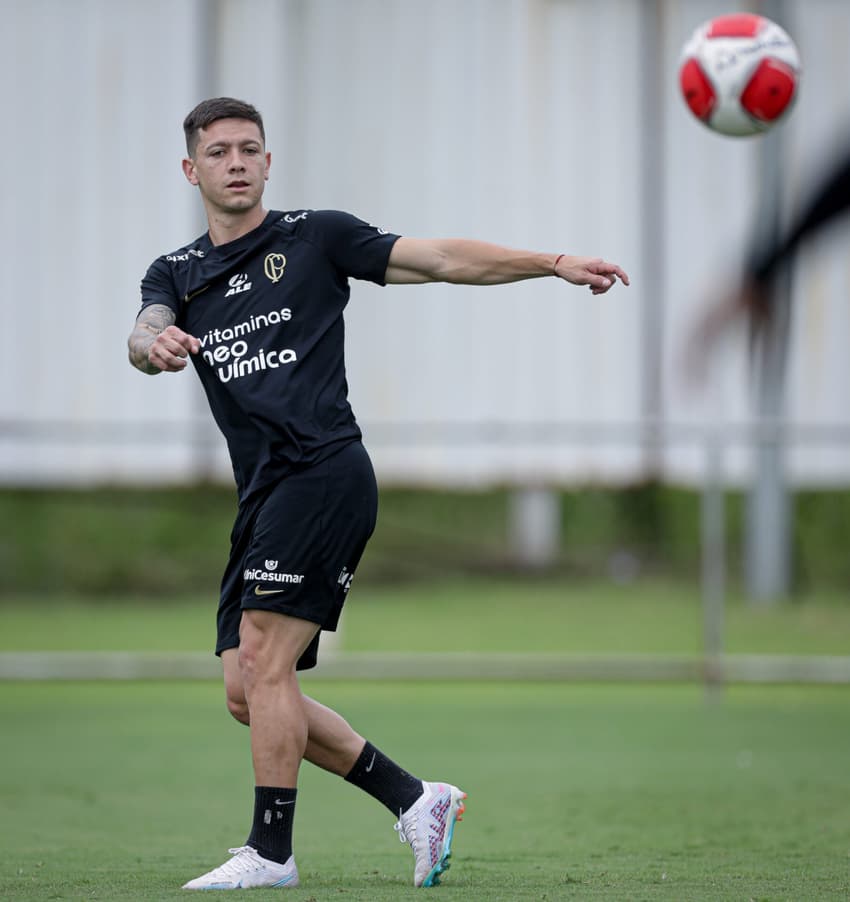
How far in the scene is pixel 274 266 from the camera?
425cm

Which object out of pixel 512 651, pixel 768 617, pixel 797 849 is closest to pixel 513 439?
pixel 512 651

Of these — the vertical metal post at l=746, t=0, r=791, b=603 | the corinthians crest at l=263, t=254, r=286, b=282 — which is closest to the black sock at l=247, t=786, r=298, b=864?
the corinthians crest at l=263, t=254, r=286, b=282

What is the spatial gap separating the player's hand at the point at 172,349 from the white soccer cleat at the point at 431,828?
4.60 ft

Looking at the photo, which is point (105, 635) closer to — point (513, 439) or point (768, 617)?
point (513, 439)

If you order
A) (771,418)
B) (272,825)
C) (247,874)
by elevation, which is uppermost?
(771,418)

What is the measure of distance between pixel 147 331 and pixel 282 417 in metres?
0.43

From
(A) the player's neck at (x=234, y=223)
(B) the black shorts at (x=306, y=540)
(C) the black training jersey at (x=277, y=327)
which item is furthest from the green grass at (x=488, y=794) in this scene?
(A) the player's neck at (x=234, y=223)

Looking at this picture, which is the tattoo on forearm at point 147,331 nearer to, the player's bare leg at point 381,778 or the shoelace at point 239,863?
the player's bare leg at point 381,778


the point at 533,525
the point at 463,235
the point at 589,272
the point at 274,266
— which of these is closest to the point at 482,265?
the point at 589,272

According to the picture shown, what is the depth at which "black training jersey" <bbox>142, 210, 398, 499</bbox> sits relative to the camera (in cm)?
414

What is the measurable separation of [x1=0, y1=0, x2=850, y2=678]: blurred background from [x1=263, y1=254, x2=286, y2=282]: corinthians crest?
921cm

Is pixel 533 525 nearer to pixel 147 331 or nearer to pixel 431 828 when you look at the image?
pixel 431 828

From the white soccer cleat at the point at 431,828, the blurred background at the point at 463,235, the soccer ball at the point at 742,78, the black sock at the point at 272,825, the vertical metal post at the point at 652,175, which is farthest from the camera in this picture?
the vertical metal post at the point at 652,175

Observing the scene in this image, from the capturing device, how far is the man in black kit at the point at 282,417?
408 centimetres
